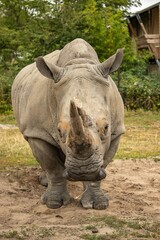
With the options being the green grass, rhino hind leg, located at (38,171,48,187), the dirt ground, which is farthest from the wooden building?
rhino hind leg, located at (38,171,48,187)

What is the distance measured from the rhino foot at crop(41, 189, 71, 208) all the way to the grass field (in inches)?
96.5

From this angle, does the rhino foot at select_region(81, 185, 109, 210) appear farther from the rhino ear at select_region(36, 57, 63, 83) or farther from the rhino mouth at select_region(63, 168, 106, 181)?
the rhino ear at select_region(36, 57, 63, 83)

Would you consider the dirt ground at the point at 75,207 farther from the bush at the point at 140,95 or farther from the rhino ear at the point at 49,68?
the bush at the point at 140,95

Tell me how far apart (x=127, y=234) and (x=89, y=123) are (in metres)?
1.04

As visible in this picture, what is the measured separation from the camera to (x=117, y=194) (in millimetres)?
6422

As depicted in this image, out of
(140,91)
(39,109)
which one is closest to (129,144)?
(39,109)

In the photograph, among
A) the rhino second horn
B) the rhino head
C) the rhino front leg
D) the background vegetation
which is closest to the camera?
the rhino second horn

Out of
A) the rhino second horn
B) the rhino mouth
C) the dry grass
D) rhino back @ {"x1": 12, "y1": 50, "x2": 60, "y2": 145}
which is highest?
the rhino second horn

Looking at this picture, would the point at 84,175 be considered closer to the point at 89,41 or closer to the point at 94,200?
the point at 94,200

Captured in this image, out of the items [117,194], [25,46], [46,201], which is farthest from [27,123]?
[25,46]

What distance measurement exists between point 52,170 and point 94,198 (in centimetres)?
53

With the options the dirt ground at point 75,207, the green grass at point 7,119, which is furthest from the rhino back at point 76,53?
the green grass at point 7,119

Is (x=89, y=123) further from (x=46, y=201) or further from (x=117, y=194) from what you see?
(x=117, y=194)

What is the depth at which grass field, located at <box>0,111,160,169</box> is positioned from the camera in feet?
29.5
